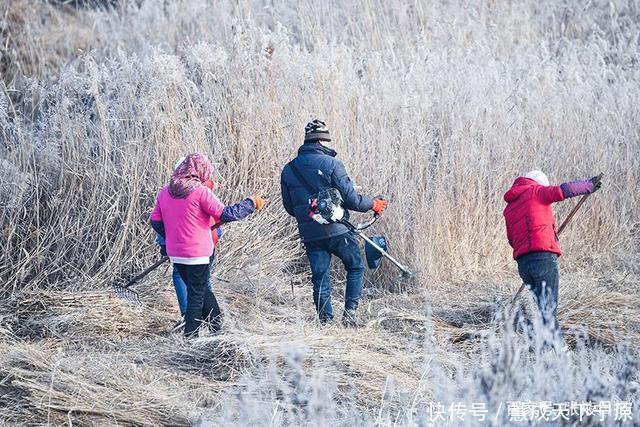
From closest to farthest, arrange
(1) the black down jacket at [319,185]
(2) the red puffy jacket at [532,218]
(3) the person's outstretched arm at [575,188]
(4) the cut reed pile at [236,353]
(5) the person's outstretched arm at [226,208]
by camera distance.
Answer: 1. (4) the cut reed pile at [236,353]
2. (3) the person's outstretched arm at [575,188]
3. (2) the red puffy jacket at [532,218]
4. (5) the person's outstretched arm at [226,208]
5. (1) the black down jacket at [319,185]

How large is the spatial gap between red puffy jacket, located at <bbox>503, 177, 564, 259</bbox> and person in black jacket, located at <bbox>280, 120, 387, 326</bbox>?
102 cm

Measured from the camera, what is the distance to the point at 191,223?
6.32 meters

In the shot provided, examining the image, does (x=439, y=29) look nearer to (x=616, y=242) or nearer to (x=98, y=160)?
(x=616, y=242)

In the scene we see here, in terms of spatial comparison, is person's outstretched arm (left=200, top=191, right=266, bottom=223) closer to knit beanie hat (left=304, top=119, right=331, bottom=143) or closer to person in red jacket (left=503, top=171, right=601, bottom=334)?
knit beanie hat (left=304, top=119, right=331, bottom=143)

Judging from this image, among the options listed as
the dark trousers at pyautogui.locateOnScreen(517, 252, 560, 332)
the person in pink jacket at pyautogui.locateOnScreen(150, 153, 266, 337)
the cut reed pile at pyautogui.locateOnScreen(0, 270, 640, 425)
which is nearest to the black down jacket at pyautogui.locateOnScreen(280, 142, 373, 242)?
the person in pink jacket at pyautogui.locateOnScreen(150, 153, 266, 337)

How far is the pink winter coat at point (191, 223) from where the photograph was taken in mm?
6309

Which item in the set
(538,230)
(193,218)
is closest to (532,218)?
(538,230)

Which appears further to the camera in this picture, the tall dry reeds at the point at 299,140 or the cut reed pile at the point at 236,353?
the tall dry reeds at the point at 299,140

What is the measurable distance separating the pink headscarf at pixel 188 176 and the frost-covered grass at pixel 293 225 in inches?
38.5

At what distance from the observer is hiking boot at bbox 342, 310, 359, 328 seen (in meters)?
6.87

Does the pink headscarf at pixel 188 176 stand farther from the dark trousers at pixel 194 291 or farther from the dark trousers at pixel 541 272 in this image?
the dark trousers at pixel 541 272

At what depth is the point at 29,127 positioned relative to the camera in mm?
9039

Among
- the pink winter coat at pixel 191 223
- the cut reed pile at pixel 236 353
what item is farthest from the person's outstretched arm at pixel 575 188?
the pink winter coat at pixel 191 223

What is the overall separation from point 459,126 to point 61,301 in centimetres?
406
